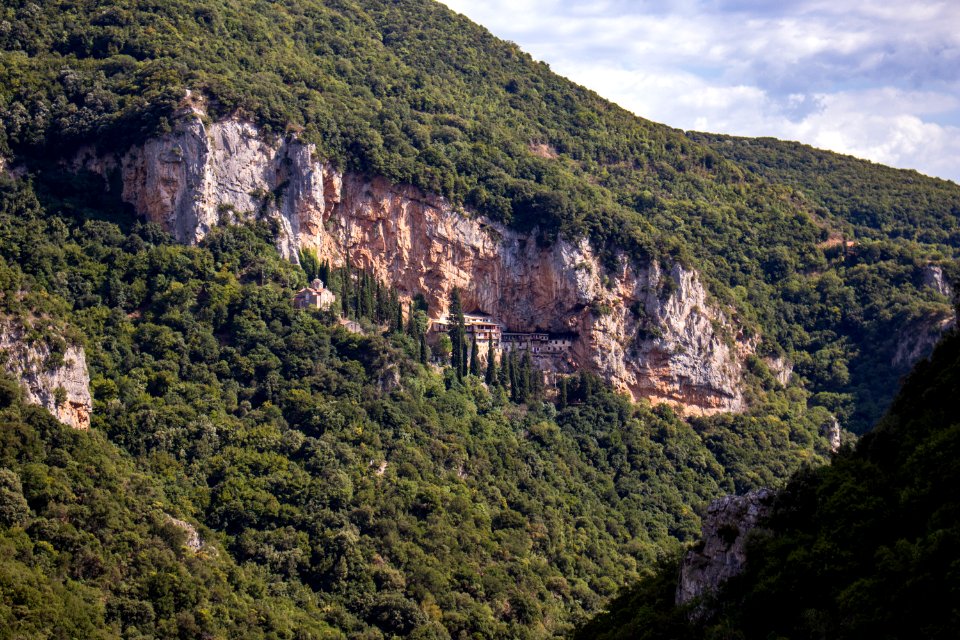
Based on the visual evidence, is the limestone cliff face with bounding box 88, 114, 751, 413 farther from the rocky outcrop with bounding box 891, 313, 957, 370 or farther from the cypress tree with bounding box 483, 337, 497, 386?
the rocky outcrop with bounding box 891, 313, 957, 370

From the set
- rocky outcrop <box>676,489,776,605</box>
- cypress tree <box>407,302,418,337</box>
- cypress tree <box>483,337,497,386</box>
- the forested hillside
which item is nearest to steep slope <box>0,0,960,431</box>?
cypress tree <box>407,302,418,337</box>

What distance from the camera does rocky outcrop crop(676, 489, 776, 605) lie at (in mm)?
39625

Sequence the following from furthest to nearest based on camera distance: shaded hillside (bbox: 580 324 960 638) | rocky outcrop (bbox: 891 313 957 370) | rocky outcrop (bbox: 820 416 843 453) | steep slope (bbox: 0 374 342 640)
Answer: rocky outcrop (bbox: 891 313 957 370)
rocky outcrop (bbox: 820 416 843 453)
steep slope (bbox: 0 374 342 640)
shaded hillside (bbox: 580 324 960 638)

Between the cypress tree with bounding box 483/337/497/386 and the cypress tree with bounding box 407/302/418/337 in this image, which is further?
the cypress tree with bounding box 483/337/497/386

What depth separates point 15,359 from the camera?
67.9 meters

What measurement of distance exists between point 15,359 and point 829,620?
46.8 m

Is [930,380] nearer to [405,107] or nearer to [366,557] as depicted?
[366,557]

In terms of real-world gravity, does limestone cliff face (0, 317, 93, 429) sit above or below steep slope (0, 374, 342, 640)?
above

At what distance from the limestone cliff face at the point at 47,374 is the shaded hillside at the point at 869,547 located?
117 ft

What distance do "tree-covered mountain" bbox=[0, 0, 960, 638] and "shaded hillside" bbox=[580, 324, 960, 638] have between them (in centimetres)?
2571

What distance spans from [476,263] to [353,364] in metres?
16.9

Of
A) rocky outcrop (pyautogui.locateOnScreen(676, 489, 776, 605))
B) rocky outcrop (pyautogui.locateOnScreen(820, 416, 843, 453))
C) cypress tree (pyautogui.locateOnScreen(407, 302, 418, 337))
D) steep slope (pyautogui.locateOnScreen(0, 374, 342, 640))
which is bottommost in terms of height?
steep slope (pyautogui.locateOnScreen(0, 374, 342, 640))

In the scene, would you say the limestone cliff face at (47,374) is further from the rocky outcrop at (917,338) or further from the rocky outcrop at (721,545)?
the rocky outcrop at (917,338)

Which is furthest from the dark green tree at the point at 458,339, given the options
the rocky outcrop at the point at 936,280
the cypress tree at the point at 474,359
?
the rocky outcrop at the point at 936,280
